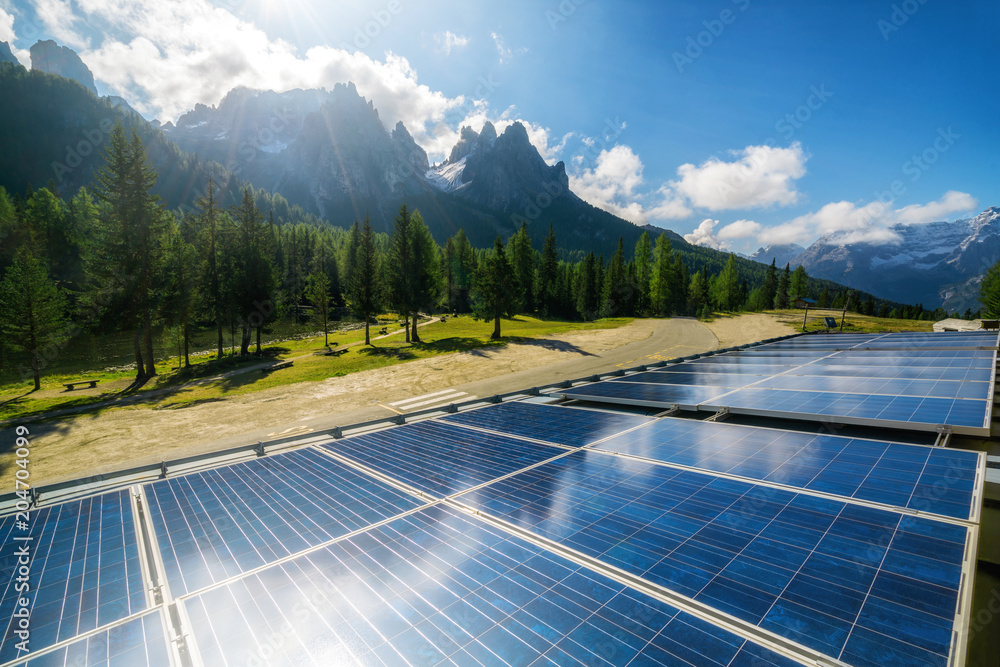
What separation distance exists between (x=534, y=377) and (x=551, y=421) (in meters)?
22.2

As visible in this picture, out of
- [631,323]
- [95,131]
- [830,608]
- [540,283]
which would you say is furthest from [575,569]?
[95,131]

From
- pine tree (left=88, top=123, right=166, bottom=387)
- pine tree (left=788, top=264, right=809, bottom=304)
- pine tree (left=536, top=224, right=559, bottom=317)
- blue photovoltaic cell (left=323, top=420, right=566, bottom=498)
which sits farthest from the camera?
pine tree (left=788, top=264, right=809, bottom=304)

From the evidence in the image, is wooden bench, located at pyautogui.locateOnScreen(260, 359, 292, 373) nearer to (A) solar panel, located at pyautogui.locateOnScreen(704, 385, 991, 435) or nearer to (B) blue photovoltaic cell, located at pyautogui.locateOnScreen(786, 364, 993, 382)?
(A) solar panel, located at pyautogui.locateOnScreen(704, 385, 991, 435)

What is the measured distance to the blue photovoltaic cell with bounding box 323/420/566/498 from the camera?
7715mm

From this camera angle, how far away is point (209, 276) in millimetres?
49125

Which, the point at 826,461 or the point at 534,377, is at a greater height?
the point at 826,461

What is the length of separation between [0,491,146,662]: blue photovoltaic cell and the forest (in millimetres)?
38521

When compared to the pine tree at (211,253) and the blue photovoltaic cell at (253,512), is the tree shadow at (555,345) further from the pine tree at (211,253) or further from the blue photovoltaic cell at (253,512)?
→ the pine tree at (211,253)

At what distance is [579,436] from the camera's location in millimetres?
9812

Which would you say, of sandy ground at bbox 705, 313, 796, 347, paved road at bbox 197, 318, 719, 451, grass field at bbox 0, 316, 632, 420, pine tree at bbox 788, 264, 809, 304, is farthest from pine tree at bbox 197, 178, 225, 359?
pine tree at bbox 788, 264, 809, 304

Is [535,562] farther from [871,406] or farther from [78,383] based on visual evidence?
[78,383]

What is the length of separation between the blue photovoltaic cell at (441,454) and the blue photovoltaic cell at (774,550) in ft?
2.68

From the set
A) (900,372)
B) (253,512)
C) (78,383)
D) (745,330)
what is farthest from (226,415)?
(745,330)

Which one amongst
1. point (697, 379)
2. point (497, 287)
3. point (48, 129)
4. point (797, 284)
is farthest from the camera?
point (48, 129)
